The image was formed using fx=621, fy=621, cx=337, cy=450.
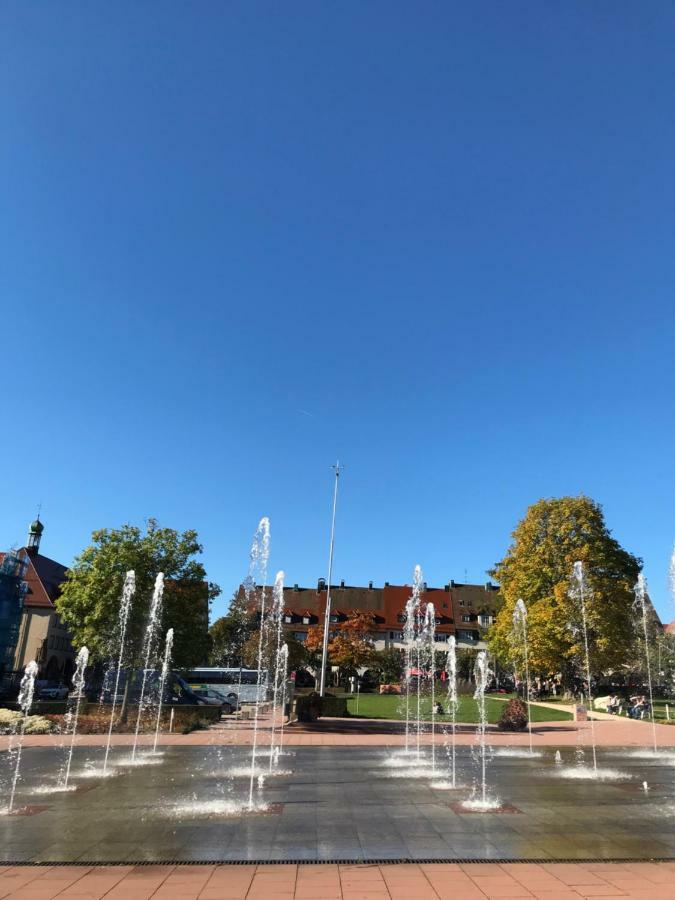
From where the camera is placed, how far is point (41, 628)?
6412cm

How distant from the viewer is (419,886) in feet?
24.4

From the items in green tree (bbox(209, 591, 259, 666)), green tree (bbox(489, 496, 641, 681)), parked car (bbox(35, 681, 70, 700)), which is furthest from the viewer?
green tree (bbox(209, 591, 259, 666))

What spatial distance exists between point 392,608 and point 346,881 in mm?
82570

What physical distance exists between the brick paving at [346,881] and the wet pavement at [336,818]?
1.44 feet

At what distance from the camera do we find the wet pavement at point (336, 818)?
893 centimetres

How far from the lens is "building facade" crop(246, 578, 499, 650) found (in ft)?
278

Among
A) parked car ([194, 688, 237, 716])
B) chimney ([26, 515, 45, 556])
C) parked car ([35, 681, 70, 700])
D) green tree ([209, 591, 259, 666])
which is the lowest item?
parked car ([35, 681, 70, 700])

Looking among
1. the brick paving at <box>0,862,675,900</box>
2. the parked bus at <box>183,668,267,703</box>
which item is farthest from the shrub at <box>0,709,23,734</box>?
the parked bus at <box>183,668,267,703</box>

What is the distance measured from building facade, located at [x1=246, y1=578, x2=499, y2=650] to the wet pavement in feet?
224

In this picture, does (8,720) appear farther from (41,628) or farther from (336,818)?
(41,628)

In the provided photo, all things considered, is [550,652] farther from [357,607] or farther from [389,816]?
[357,607]

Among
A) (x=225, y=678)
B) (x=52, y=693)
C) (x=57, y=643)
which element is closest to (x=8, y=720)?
(x=52, y=693)

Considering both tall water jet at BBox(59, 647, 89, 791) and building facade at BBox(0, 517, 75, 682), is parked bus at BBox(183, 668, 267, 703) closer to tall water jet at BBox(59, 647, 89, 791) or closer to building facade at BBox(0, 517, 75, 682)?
building facade at BBox(0, 517, 75, 682)

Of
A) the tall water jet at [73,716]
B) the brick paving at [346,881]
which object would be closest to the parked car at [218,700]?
the tall water jet at [73,716]
